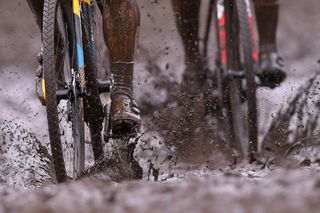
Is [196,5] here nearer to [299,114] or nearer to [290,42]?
[299,114]

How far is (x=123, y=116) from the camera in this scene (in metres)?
4.37

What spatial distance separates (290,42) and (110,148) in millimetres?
5280

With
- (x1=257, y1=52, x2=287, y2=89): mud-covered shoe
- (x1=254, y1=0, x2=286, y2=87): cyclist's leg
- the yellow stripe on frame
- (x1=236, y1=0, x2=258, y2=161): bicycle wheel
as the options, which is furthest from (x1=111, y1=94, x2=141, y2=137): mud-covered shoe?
(x1=254, y1=0, x2=286, y2=87): cyclist's leg

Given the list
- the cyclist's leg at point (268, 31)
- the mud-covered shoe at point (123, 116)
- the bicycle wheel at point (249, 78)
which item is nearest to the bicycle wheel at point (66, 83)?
the mud-covered shoe at point (123, 116)

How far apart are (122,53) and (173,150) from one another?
124cm

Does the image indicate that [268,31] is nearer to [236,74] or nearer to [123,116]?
[236,74]

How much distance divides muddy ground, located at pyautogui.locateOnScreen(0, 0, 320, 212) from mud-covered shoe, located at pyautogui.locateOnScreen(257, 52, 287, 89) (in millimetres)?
78

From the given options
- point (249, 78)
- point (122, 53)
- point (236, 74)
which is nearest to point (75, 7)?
point (122, 53)

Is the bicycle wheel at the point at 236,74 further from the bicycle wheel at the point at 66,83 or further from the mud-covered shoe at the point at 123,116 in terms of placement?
the bicycle wheel at the point at 66,83

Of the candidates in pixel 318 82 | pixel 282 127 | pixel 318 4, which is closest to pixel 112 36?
pixel 282 127

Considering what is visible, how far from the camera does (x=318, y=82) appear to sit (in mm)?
6016

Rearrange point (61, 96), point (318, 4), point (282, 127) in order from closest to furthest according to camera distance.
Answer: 1. point (61, 96)
2. point (282, 127)
3. point (318, 4)

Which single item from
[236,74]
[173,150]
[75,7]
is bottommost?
[173,150]

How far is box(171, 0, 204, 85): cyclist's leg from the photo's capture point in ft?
21.8
